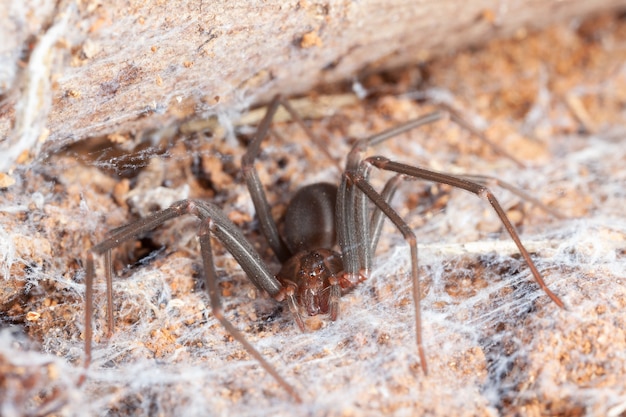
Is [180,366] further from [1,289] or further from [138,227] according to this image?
[1,289]

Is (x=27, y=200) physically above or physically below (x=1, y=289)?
above

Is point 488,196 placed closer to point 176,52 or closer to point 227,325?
point 227,325

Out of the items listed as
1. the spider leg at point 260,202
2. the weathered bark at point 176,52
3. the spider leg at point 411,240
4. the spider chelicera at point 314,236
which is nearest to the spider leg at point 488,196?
the spider chelicera at point 314,236

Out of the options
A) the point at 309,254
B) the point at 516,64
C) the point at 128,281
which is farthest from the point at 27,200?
the point at 516,64

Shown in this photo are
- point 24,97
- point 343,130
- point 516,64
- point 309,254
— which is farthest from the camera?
point 516,64

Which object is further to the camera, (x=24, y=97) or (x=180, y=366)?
(x=180, y=366)

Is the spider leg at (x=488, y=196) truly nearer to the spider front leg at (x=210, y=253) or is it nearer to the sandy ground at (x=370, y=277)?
the sandy ground at (x=370, y=277)

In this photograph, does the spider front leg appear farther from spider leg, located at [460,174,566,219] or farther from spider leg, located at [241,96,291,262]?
spider leg, located at [460,174,566,219]

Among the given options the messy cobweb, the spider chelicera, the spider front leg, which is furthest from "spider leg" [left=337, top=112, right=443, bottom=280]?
A: the spider front leg
